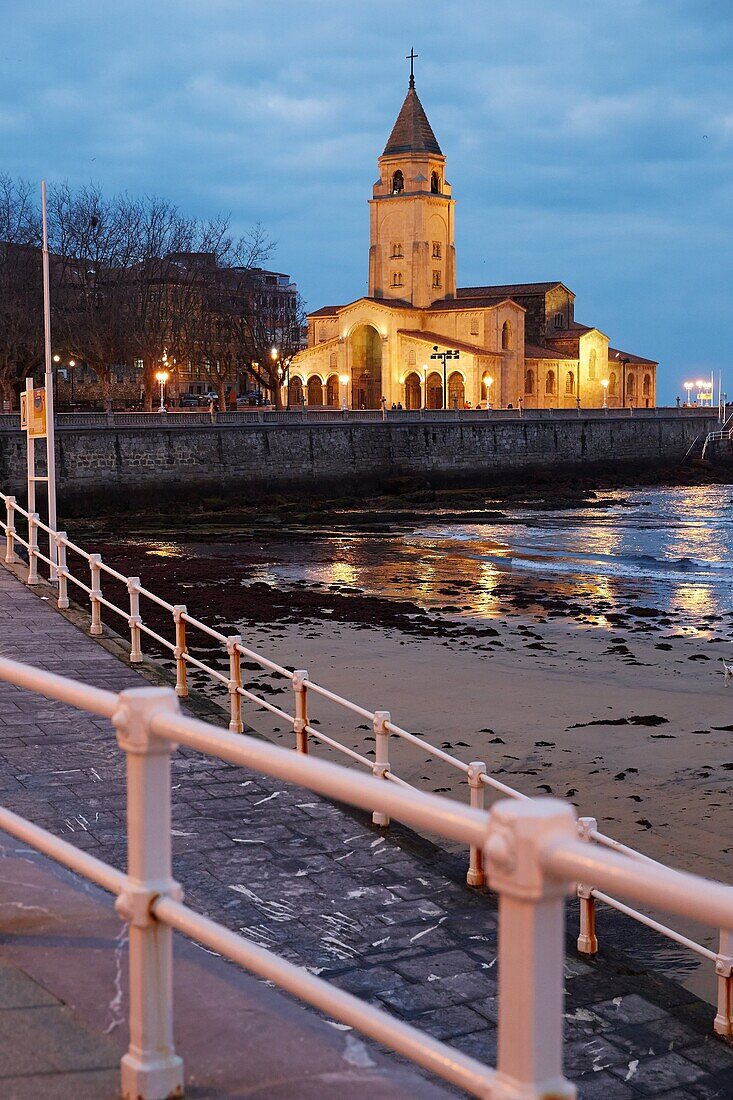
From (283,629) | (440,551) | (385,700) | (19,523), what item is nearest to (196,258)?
(19,523)

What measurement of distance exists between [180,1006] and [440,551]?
35617mm

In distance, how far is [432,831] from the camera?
2.26m

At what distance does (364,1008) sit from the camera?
90.8 inches

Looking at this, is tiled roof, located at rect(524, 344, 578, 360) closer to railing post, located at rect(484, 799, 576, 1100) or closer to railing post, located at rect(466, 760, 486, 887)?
railing post, located at rect(466, 760, 486, 887)

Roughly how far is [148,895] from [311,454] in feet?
191

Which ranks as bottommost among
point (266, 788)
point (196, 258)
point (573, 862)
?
point (266, 788)

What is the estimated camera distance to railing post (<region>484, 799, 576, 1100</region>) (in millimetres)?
1900

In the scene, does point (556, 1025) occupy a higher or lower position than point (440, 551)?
A: higher

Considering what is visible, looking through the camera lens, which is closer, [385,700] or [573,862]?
[573,862]

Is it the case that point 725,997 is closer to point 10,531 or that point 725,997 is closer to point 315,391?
point 10,531

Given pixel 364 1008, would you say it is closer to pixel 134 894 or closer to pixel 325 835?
pixel 134 894

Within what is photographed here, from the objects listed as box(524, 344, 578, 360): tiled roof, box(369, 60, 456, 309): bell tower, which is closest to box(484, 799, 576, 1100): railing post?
box(524, 344, 578, 360): tiled roof

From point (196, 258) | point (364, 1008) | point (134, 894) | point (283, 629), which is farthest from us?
point (196, 258)

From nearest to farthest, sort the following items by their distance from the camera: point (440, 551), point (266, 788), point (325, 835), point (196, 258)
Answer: point (325, 835) < point (266, 788) < point (440, 551) < point (196, 258)
